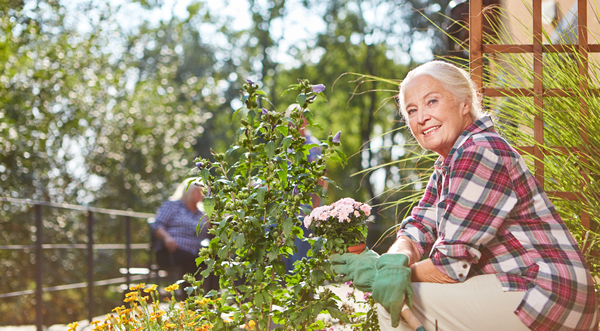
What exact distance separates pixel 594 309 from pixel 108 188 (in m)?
9.77

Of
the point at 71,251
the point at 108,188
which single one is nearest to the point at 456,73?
the point at 71,251

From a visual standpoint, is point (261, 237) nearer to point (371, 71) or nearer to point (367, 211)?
point (367, 211)

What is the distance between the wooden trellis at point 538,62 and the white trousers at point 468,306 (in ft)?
2.09

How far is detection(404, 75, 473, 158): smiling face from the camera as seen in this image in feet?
5.29

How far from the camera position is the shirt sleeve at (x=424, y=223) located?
178 cm

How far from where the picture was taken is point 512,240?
1408 millimetres

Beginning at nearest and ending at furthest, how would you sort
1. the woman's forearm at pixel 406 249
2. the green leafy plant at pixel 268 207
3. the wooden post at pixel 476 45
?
the woman's forearm at pixel 406 249 → the green leafy plant at pixel 268 207 → the wooden post at pixel 476 45

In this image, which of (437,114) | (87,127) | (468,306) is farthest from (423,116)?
(87,127)

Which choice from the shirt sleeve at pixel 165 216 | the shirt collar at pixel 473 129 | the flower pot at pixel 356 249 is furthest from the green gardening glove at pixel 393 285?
the shirt sleeve at pixel 165 216

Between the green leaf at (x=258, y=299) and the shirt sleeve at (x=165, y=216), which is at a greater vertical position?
the green leaf at (x=258, y=299)

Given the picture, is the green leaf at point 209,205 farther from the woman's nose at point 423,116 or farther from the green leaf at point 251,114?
the woman's nose at point 423,116

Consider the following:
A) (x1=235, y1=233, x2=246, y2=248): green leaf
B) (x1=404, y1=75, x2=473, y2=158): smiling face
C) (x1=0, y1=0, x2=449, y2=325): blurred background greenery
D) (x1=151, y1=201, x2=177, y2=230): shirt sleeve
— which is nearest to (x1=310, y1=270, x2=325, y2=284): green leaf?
(x1=235, y1=233, x2=246, y2=248): green leaf

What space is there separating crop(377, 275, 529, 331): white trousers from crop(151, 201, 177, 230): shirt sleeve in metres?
3.11

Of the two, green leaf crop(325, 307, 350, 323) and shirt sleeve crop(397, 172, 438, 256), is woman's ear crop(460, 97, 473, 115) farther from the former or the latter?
green leaf crop(325, 307, 350, 323)
